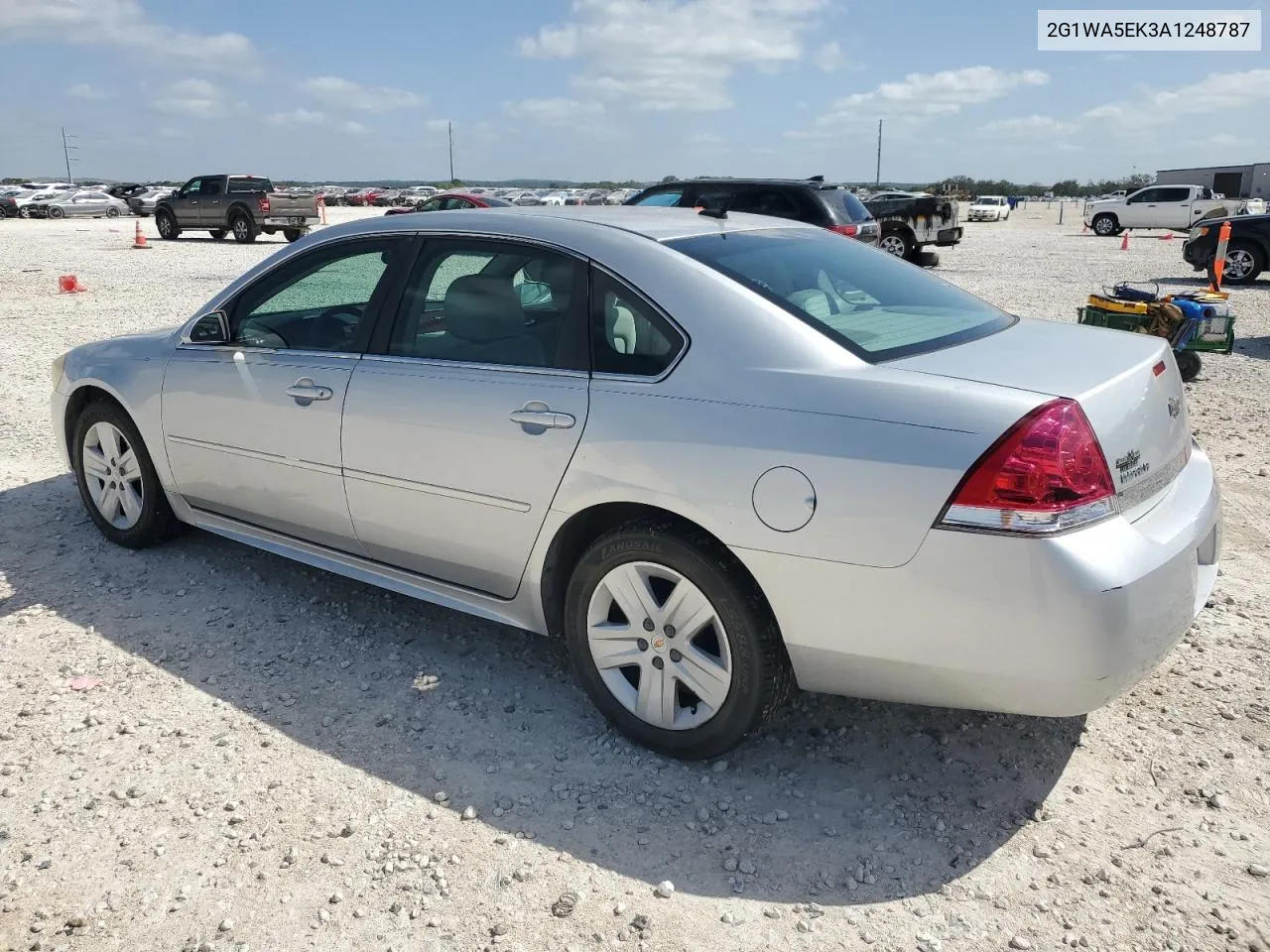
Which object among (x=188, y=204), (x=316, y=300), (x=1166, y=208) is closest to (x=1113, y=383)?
(x=316, y=300)

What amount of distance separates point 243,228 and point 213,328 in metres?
24.7

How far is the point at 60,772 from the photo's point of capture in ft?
10.2

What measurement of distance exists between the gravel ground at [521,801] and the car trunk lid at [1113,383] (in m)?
0.93

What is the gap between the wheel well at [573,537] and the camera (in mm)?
3020

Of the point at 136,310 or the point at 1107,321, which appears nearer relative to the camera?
the point at 1107,321

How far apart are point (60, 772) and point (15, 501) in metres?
3.10

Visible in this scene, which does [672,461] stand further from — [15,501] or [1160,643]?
[15,501]

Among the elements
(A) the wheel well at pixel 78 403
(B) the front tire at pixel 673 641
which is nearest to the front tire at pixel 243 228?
(A) the wheel well at pixel 78 403

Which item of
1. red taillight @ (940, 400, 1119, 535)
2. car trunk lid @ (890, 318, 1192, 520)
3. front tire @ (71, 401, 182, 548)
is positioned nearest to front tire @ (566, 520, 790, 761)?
red taillight @ (940, 400, 1119, 535)

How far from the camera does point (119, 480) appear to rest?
15.6 feet

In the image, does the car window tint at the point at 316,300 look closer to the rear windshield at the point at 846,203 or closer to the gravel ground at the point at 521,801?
the gravel ground at the point at 521,801

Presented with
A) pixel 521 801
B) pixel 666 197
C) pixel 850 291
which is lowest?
pixel 521 801

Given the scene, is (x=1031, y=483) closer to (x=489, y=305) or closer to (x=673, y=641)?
(x=673, y=641)

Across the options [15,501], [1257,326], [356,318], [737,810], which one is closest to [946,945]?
[737,810]
